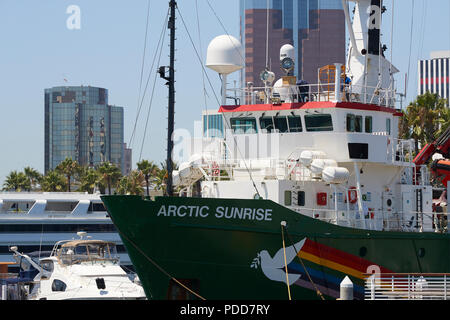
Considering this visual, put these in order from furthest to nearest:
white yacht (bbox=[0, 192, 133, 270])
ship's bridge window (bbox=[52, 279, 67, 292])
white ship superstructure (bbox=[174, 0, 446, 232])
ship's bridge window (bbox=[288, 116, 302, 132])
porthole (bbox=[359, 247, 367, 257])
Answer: white yacht (bbox=[0, 192, 133, 270])
ship's bridge window (bbox=[52, 279, 67, 292])
ship's bridge window (bbox=[288, 116, 302, 132])
white ship superstructure (bbox=[174, 0, 446, 232])
porthole (bbox=[359, 247, 367, 257])

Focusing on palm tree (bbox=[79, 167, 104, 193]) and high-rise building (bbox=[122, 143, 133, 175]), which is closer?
palm tree (bbox=[79, 167, 104, 193])

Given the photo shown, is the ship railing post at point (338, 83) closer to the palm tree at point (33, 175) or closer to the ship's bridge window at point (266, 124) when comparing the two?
the ship's bridge window at point (266, 124)

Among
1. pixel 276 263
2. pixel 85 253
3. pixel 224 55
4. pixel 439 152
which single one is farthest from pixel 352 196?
pixel 85 253

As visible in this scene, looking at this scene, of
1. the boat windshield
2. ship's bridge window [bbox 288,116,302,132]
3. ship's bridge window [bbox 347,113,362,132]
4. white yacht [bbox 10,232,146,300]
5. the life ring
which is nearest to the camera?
the life ring

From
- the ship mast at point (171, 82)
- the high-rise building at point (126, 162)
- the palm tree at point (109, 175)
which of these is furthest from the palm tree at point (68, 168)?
the high-rise building at point (126, 162)

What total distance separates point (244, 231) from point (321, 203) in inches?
159

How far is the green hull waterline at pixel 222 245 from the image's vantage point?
2345 centimetres

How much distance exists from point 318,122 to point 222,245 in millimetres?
6417

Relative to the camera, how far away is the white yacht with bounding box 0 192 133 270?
171 ft

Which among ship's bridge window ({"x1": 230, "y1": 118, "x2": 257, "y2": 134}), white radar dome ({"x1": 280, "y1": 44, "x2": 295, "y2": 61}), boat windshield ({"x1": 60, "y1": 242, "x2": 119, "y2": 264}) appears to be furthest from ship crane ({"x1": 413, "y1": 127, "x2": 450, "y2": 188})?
boat windshield ({"x1": 60, "y1": 242, "x2": 119, "y2": 264})

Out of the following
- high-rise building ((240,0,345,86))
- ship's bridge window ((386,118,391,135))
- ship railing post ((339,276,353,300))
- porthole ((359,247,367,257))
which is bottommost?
ship railing post ((339,276,353,300))

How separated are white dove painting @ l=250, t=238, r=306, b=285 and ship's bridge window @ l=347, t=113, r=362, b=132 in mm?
5511

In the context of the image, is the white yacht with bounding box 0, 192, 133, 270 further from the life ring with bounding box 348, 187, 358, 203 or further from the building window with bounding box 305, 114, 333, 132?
the life ring with bounding box 348, 187, 358, 203
